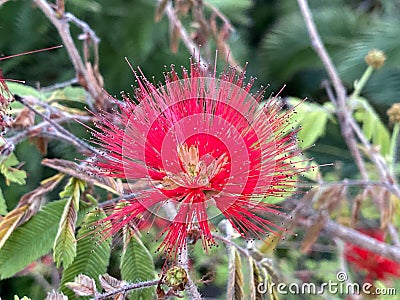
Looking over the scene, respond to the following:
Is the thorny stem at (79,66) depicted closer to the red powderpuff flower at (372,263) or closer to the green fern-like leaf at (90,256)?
the green fern-like leaf at (90,256)

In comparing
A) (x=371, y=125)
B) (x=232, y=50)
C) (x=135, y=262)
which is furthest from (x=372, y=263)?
(x=232, y=50)

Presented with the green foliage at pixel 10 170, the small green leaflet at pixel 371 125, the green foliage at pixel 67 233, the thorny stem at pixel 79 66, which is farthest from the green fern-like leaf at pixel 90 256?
the small green leaflet at pixel 371 125

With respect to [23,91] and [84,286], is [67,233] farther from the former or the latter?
[23,91]

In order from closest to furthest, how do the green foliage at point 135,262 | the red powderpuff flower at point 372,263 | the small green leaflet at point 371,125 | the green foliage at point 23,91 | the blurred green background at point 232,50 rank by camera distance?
the green foliage at point 135,262
the green foliage at point 23,91
the small green leaflet at point 371,125
the red powderpuff flower at point 372,263
the blurred green background at point 232,50

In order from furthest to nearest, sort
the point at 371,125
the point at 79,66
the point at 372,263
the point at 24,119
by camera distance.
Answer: the point at 372,263
the point at 371,125
the point at 79,66
the point at 24,119

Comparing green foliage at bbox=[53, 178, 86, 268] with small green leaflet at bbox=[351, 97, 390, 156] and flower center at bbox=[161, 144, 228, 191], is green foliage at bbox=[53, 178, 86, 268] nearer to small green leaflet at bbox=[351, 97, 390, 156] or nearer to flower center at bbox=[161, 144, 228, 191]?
flower center at bbox=[161, 144, 228, 191]
